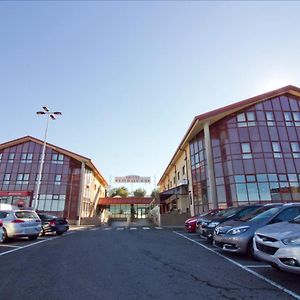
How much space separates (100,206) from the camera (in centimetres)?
4866

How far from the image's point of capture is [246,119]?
24.5m

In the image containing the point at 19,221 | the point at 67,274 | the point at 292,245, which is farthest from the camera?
the point at 19,221

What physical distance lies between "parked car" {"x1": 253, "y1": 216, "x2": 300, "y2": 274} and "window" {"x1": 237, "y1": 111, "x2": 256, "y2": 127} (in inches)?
809

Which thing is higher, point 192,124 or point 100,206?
point 192,124

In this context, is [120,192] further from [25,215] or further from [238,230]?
[238,230]

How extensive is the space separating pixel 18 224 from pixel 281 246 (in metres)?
10.5

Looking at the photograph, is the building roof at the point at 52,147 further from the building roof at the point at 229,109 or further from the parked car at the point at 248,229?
the parked car at the point at 248,229

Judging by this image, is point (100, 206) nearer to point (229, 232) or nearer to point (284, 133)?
point (284, 133)

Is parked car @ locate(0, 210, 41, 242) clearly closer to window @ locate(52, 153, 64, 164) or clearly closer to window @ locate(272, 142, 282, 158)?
window @ locate(272, 142, 282, 158)

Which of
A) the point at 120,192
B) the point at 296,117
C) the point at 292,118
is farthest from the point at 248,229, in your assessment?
the point at 120,192

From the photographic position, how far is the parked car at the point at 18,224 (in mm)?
10500

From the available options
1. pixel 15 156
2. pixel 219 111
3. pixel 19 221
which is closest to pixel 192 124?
pixel 219 111

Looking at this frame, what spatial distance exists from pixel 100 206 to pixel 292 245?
47.2m

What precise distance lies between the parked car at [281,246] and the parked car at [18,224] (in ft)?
32.5
